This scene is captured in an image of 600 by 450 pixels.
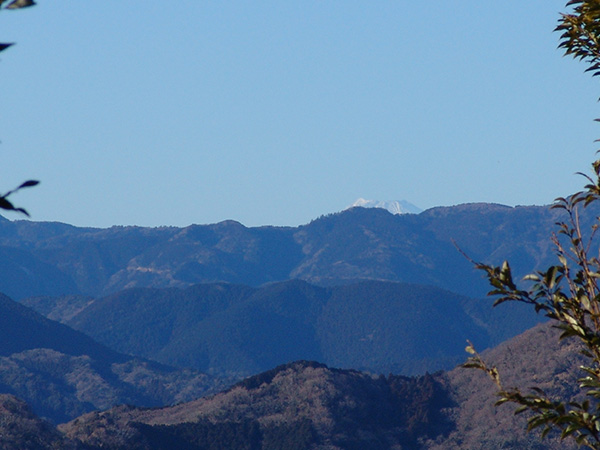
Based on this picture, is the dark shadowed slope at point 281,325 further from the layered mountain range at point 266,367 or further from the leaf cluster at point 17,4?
the leaf cluster at point 17,4

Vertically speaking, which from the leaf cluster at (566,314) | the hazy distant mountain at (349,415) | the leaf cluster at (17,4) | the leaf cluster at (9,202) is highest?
the leaf cluster at (17,4)

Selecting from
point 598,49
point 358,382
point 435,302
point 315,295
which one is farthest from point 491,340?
point 598,49

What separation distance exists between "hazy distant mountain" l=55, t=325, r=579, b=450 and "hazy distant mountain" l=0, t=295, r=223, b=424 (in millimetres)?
32289

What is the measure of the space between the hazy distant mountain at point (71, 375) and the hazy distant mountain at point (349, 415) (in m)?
32.3

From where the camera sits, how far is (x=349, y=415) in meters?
50.9

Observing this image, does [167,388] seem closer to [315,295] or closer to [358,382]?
[358,382]

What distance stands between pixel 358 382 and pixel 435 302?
365 feet

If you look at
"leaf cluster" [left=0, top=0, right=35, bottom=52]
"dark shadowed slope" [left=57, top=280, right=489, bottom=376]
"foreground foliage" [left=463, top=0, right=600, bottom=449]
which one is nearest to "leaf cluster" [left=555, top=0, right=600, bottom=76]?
"foreground foliage" [left=463, top=0, right=600, bottom=449]

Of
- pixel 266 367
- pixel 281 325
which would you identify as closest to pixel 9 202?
pixel 266 367

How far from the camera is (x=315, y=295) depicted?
555 feet

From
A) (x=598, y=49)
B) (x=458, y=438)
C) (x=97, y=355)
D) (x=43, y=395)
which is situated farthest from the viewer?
(x=97, y=355)

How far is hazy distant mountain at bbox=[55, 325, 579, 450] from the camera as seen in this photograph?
151ft

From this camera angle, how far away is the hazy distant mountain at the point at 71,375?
83562 millimetres

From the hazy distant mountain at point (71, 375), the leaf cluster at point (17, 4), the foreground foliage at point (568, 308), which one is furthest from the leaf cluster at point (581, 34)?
the hazy distant mountain at point (71, 375)
